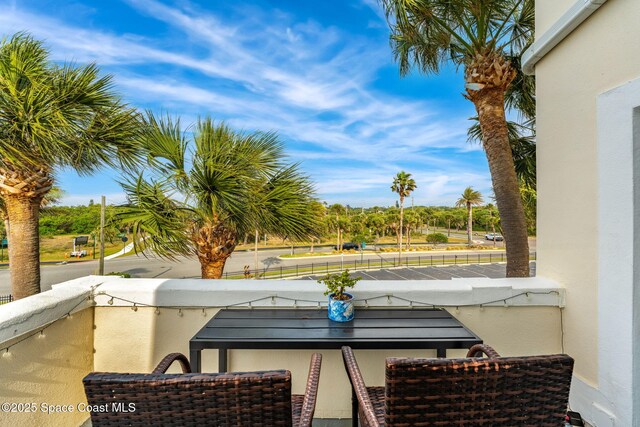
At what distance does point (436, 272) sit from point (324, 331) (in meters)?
24.6

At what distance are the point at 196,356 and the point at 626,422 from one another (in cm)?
237

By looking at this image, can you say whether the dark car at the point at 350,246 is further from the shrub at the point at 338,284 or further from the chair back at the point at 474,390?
the chair back at the point at 474,390

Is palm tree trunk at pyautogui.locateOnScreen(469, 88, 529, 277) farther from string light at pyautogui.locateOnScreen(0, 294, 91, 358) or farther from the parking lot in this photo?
the parking lot

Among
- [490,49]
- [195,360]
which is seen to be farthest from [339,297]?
[490,49]

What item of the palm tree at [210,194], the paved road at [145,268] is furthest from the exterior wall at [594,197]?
the paved road at [145,268]

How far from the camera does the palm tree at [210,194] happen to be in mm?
3570

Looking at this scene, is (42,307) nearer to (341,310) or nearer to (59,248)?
(341,310)

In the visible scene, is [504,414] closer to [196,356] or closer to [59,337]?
[196,356]

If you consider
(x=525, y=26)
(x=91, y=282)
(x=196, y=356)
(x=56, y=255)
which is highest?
(x=525, y=26)

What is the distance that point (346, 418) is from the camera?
6.86ft

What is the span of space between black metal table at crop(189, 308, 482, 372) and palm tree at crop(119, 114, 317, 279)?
1.90 m

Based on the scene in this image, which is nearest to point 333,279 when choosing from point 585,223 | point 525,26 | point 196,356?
point 196,356

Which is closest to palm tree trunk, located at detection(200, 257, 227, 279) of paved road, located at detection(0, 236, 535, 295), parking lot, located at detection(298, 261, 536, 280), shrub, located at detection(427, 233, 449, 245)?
paved road, located at detection(0, 236, 535, 295)

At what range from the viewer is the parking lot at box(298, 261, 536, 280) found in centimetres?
2231
